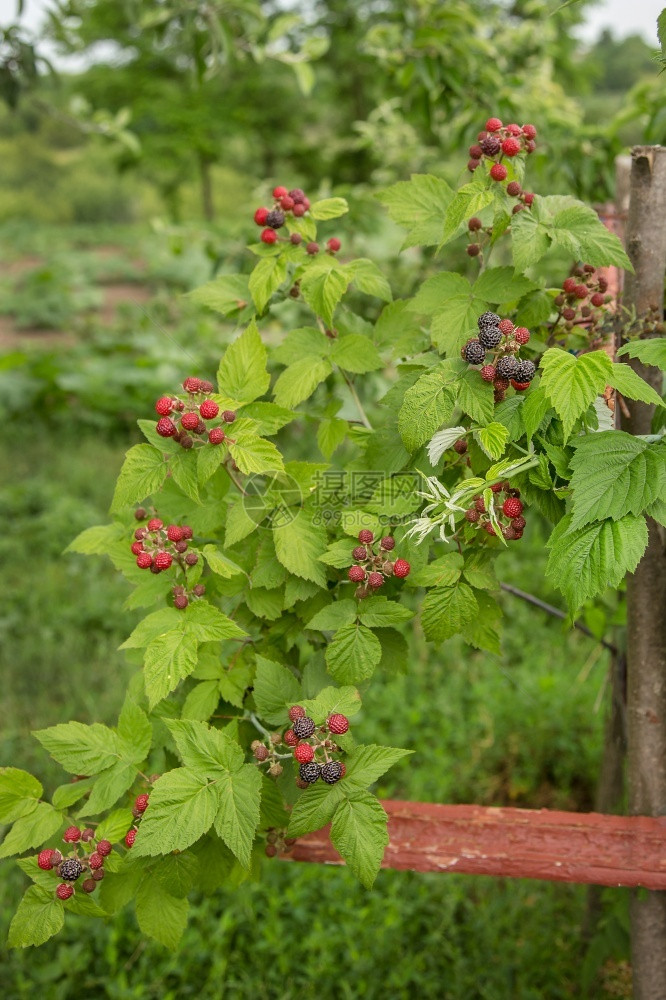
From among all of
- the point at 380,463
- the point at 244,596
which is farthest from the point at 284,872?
the point at 380,463

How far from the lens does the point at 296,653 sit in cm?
163

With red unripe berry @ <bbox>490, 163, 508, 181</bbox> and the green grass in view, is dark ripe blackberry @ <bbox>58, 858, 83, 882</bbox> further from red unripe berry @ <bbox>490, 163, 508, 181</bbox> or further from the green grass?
red unripe berry @ <bbox>490, 163, 508, 181</bbox>

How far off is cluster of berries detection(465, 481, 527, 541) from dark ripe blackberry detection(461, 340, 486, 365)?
184mm

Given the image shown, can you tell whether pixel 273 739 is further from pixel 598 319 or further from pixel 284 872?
pixel 284 872

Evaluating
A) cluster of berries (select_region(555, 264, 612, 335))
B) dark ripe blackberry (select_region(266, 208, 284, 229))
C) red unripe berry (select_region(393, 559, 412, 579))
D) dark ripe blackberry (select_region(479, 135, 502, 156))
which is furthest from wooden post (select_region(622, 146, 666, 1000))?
dark ripe blackberry (select_region(266, 208, 284, 229))

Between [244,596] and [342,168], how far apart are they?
14.2 m

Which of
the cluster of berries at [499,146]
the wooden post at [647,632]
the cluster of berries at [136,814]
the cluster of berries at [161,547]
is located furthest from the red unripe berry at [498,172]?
the cluster of berries at [136,814]

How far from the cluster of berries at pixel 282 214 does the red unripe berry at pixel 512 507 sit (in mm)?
617

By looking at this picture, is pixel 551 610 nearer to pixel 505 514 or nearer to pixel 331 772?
pixel 505 514

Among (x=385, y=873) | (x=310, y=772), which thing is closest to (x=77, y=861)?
(x=310, y=772)

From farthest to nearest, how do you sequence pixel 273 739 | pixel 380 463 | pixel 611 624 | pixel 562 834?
pixel 611 624
pixel 562 834
pixel 380 463
pixel 273 739

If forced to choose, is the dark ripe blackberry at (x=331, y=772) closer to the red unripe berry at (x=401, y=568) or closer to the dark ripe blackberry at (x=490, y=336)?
the red unripe berry at (x=401, y=568)

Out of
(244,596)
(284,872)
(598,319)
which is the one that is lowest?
(284,872)

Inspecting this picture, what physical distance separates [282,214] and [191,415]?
1.57 ft
